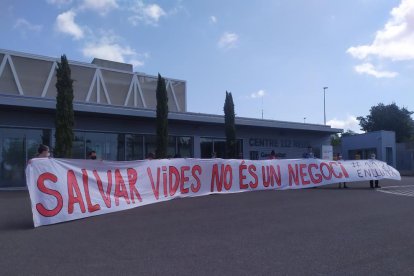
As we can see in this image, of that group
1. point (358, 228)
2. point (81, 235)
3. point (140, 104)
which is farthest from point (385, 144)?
point (81, 235)

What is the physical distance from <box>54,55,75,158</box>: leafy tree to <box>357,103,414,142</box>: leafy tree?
61.8 meters

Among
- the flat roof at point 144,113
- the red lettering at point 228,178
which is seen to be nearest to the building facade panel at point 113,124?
the flat roof at point 144,113

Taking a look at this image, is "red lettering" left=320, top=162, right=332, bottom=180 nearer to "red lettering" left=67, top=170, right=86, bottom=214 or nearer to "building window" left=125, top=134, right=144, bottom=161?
"building window" left=125, top=134, right=144, bottom=161

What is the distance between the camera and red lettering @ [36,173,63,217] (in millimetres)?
9125

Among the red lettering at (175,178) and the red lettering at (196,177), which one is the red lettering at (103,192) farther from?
the red lettering at (196,177)

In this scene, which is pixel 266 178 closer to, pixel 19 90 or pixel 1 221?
pixel 1 221

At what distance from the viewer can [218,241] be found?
7.23m

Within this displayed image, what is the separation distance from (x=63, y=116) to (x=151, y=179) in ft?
28.1

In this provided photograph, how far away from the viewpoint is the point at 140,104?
37688 mm

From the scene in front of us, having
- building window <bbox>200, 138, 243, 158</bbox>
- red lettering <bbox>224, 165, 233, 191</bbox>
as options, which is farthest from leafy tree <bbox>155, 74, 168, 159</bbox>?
red lettering <bbox>224, 165, 233, 191</bbox>

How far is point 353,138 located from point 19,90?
36.4 m

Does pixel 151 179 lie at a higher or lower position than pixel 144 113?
lower

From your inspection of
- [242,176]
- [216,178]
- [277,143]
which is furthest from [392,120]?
[216,178]

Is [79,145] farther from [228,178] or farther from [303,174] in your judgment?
[303,174]
